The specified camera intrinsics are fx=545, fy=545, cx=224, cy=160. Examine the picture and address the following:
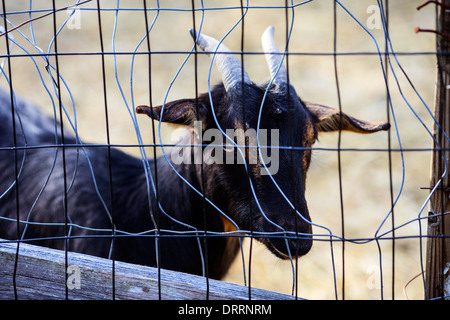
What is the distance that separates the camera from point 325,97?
30.9ft

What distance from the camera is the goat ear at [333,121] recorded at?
3357 millimetres

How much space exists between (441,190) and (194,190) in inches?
60.7

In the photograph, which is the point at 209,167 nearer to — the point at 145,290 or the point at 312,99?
the point at 145,290

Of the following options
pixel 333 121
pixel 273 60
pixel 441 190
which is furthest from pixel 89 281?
pixel 333 121

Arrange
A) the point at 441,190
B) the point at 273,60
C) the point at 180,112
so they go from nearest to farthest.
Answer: the point at 441,190 → the point at 180,112 → the point at 273,60

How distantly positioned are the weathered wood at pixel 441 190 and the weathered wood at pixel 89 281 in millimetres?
681

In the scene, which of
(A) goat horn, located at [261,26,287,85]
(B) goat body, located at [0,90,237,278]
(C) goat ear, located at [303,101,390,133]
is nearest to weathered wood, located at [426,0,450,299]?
(C) goat ear, located at [303,101,390,133]

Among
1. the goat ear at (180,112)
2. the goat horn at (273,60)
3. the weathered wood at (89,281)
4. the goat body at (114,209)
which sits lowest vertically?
the weathered wood at (89,281)

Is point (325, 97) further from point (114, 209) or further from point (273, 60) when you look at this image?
point (114, 209)

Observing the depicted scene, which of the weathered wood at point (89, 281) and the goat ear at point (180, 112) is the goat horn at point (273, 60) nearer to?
the goat ear at point (180, 112)

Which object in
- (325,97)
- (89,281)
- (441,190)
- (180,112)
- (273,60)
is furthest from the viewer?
(325,97)

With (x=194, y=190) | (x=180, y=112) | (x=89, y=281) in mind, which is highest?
(x=180, y=112)

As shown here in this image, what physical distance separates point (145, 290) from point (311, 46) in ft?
31.1

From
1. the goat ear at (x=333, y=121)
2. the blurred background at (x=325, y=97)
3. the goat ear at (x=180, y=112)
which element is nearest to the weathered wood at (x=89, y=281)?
the goat ear at (x=180, y=112)
